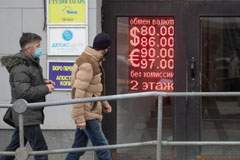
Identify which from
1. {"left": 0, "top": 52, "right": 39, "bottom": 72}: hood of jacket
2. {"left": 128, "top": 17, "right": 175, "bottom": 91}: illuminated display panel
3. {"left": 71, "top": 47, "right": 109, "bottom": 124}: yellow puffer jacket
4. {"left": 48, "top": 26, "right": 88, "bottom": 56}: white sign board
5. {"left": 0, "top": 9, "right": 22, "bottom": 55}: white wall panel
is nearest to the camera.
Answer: {"left": 71, "top": 47, "right": 109, "bottom": 124}: yellow puffer jacket

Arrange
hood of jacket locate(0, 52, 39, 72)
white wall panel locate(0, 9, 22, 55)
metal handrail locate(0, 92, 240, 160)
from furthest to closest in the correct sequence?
1. white wall panel locate(0, 9, 22, 55)
2. hood of jacket locate(0, 52, 39, 72)
3. metal handrail locate(0, 92, 240, 160)

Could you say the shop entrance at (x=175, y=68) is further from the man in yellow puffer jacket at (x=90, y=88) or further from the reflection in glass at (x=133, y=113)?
the man in yellow puffer jacket at (x=90, y=88)

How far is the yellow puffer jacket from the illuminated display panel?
1.81 metres

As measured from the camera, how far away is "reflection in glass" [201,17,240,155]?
281 inches

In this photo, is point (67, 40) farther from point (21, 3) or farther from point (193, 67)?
point (193, 67)

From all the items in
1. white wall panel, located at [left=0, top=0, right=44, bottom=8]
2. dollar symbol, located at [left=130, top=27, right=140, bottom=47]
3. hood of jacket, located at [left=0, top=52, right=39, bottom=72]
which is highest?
white wall panel, located at [left=0, top=0, right=44, bottom=8]

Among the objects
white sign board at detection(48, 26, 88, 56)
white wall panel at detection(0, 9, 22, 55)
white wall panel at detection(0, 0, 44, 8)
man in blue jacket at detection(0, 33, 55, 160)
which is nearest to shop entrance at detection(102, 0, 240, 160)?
white sign board at detection(48, 26, 88, 56)

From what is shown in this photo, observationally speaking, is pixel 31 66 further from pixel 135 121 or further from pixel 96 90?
pixel 135 121

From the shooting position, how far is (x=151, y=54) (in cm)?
732

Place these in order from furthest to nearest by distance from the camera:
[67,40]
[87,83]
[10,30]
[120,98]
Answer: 1. [10,30]
2. [67,40]
3. [87,83]
4. [120,98]

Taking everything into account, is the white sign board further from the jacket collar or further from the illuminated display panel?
the jacket collar

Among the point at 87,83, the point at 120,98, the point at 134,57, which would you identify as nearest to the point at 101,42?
the point at 87,83

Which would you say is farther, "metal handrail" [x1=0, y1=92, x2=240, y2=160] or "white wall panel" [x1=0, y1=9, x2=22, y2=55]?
"white wall panel" [x1=0, y1=9, x2=22, y2=55]

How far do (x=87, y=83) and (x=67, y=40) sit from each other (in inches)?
68.4
